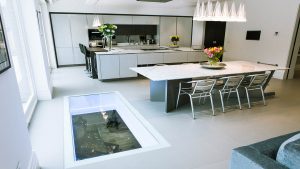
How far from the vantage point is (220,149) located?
2.55 m

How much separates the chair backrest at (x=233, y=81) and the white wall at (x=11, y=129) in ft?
10.5

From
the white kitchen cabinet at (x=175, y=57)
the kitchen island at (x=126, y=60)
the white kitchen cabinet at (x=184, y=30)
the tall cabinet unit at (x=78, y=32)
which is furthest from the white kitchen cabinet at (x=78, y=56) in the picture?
the white kitchen cabinet at (x=184, y=30)

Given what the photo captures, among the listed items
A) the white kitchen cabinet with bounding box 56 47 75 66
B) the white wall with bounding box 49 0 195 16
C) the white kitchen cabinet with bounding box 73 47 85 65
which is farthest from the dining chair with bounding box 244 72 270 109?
the white kitchen cabinet with bounding box 56 47 75 66

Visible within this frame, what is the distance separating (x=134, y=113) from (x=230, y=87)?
6.40 ft

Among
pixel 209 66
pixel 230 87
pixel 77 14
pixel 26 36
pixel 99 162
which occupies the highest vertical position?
pixel 77 14

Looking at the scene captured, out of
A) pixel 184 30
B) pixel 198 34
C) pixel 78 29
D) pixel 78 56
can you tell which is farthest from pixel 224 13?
pixel 78 56

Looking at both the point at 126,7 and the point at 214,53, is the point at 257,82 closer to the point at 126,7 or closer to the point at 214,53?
the point at 214,53

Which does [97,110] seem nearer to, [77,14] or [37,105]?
[37,105]

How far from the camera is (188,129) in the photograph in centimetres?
306

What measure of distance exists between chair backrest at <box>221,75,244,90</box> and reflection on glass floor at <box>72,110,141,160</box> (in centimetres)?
201

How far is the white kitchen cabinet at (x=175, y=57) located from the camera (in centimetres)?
634

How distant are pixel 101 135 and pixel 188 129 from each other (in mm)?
1510

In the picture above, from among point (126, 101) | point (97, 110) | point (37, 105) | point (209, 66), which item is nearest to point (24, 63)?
point (37, 105)

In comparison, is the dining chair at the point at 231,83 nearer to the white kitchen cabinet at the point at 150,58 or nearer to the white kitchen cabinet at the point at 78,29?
the white kitchen cabinet at the point at 150,58
